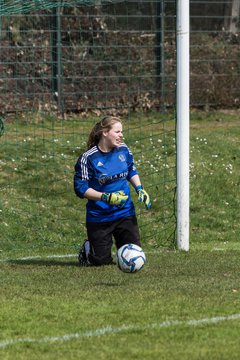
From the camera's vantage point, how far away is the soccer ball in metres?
8.84

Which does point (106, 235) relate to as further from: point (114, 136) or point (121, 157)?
point (114, 136)

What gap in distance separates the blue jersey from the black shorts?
58mm

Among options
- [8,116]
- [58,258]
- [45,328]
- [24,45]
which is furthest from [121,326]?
[24,45]

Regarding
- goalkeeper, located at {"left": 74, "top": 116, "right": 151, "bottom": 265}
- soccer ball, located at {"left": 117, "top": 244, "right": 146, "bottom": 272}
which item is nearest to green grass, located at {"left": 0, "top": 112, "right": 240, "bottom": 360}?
soccer ball, located at {"left": 117, "top": 244, "right": 146, "bottom": 272}

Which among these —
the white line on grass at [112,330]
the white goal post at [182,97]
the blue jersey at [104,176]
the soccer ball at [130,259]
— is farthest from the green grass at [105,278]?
the white goal post at [182,97]

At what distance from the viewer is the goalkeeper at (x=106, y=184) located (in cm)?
988

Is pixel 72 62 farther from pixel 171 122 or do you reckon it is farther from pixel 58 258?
pixel 58 258

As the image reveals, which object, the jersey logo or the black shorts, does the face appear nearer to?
the jersey logo

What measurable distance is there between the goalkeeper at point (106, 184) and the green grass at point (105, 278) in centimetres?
28

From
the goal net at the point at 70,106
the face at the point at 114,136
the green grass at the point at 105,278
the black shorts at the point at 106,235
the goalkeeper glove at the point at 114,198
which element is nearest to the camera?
the green grass at the point at 105,278

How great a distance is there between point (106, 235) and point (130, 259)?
1.20 m

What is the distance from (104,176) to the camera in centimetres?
988

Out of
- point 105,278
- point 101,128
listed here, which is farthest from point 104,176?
point 105,278

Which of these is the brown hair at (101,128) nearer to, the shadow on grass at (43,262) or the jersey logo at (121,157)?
the jersey logo at (121,157)
